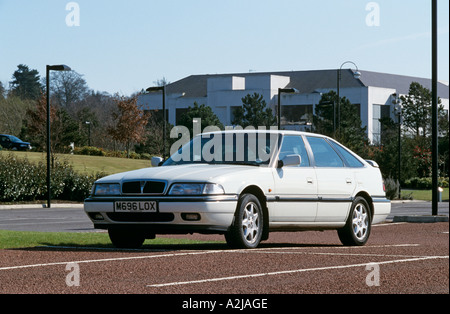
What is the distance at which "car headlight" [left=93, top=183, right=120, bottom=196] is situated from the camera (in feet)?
36.1

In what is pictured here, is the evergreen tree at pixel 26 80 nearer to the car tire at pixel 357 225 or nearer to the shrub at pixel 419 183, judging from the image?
the shrub at pixel 419 183

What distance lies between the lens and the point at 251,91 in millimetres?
109750

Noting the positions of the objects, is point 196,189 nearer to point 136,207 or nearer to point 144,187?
point 144,187

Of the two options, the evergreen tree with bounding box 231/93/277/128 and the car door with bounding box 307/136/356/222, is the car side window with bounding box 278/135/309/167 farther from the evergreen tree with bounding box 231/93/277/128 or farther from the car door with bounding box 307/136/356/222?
the evergreen tree with bounding box 231/93/277/128

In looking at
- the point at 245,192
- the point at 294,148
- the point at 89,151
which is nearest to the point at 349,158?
the point at 294,148

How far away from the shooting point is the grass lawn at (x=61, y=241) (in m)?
12.3

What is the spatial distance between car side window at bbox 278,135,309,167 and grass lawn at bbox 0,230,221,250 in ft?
7.73

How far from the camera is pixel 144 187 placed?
35.3 ft

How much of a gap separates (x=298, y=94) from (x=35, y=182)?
74859mm

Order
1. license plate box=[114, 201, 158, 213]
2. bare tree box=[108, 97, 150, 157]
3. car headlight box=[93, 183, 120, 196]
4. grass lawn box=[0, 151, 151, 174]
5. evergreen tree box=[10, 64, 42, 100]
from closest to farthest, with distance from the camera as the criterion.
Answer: license plate box=[114, 201, 158, 213] → car headlight box=[93, 183, 120, 196] → grass lawn box=[0, 151, 151, 174] → bare tree box=[108, 97, 150, 157] → evergreen tree box=[10, 64, 42, 100]

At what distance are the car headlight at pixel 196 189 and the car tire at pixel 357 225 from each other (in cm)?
267

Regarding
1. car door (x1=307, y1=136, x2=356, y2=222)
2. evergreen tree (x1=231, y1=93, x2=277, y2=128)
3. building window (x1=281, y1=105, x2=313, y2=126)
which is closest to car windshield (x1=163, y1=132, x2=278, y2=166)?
car door (x1=307, y1=136, x2=356, y2=222)

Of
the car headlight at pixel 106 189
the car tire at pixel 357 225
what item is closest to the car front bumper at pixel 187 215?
the car headlight at pixel 106 189
